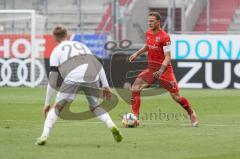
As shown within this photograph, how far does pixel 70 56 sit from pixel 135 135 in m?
2.56

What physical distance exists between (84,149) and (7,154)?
1320 mm

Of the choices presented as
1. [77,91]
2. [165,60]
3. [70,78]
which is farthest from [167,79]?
[70,78]

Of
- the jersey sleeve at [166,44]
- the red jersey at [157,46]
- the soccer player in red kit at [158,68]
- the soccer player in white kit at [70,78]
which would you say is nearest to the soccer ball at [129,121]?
the soccer player in red kit at [158,68]

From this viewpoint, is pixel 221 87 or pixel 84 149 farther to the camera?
pixel 221 87

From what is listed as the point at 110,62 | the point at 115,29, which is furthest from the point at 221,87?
the point at 115,29

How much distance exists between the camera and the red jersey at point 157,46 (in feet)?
57.4

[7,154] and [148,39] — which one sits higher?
[148,39]

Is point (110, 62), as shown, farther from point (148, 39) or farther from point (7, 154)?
point (7, 154)

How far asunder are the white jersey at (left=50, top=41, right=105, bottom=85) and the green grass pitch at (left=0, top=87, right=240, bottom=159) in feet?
3.68

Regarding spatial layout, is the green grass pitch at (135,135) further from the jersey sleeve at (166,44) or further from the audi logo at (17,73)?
the audi logo at (17,73)

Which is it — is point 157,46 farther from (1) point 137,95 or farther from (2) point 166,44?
(1) point 137,95

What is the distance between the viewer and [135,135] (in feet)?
51.2

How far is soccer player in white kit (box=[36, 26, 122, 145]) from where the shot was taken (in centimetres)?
1379

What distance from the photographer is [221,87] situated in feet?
102
